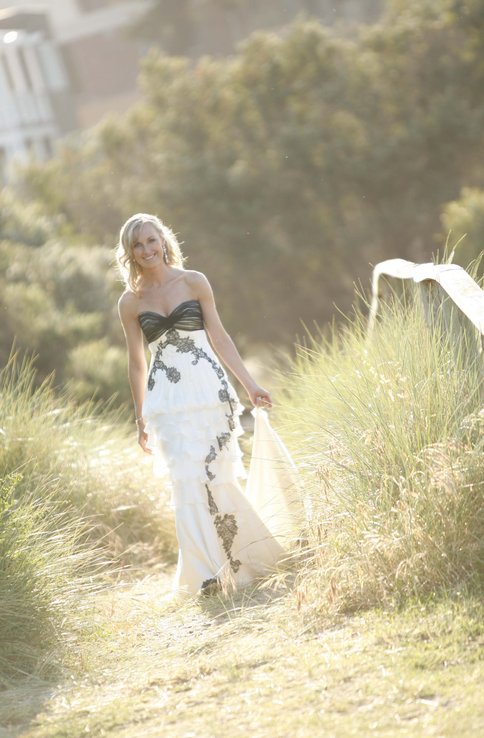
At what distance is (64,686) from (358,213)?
2110cm

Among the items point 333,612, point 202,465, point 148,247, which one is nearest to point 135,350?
point 148,247

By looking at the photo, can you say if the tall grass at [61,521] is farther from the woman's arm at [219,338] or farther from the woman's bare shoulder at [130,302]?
the woman's arm at [219,338]

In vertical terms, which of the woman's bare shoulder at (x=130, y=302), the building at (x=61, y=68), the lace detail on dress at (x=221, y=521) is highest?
the building at (x=61, y=68)

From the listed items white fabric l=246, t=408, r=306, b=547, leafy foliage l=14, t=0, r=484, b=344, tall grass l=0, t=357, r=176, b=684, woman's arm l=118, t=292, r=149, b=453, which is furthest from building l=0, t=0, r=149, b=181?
white fabric l=246, t=408, r=306, b=547

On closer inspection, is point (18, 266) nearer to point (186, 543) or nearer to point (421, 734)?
point (186, 543)

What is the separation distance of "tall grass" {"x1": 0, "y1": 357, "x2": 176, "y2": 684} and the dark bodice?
3.25 ft

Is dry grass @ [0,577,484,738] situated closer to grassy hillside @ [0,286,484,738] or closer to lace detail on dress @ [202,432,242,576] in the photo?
grassy hillside @ [0,286,484,738]

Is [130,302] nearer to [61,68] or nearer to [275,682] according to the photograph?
[275,682]

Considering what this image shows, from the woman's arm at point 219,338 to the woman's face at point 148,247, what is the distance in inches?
8.0

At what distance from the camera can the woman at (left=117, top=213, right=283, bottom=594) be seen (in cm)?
579

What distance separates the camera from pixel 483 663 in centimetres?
371

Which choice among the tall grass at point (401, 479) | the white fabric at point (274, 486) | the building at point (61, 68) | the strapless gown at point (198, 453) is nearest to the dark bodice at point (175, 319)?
the strapless gown at point (198, 453)

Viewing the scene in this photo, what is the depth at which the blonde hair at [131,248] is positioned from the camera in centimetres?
582

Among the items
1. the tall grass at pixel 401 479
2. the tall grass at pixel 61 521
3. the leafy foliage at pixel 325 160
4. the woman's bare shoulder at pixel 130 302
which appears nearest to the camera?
the tall grass at pixel 401 479
